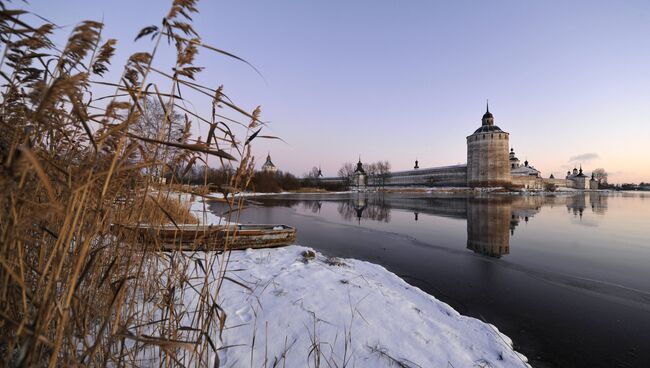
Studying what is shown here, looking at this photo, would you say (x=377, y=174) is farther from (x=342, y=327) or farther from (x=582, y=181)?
(x=342, y=327)

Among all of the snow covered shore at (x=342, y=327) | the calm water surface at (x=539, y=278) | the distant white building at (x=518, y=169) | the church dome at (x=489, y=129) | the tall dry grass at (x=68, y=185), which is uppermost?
the church dome at (x=489, y=129)

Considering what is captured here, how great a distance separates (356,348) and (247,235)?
450 centimetres

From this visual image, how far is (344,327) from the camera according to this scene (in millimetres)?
2666

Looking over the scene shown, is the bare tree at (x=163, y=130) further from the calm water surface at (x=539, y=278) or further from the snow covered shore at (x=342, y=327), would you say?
the calm water surface at (x=539, y=278)

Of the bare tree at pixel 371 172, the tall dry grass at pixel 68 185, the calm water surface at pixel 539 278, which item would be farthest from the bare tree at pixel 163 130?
the bare tree at pixel 371 172

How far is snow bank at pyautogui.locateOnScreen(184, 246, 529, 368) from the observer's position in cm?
219

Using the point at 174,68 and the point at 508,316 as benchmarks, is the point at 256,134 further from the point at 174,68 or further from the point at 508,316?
the point at 508,316

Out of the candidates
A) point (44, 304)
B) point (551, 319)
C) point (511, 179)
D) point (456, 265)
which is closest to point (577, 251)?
point (456, 265)

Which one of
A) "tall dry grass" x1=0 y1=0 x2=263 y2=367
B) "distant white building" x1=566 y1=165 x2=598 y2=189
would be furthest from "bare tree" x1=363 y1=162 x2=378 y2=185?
"tall dry grass" x1=0 y1=0 x2=263 y2=367

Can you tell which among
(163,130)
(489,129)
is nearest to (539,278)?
(163,130)

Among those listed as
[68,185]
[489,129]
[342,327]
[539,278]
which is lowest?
[539,278]

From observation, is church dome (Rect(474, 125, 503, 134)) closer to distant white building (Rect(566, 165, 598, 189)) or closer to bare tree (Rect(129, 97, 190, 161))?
distant white building (Rect(566, 165, 598, 189))

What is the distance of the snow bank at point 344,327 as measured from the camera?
2.19 metres

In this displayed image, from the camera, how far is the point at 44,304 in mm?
750
